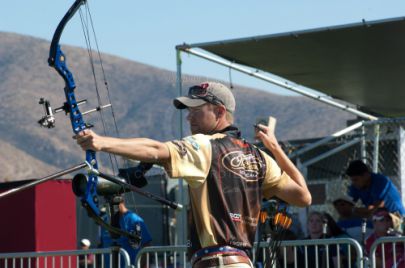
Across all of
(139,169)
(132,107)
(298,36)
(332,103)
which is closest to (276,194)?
(139,169)

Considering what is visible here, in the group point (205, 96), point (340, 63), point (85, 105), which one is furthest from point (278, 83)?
point (85, 105)

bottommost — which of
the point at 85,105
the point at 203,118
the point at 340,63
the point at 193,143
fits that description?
the point at 193,143

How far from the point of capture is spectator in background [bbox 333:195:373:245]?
1285cm

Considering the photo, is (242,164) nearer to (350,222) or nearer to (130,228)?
(130,228)

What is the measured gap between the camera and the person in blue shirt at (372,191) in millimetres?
13102

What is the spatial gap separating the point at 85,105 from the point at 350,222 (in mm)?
114040

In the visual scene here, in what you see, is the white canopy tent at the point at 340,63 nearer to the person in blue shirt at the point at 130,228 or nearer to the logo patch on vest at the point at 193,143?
the person in blue shirt at the point at 130,228

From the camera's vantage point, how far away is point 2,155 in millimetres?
123125

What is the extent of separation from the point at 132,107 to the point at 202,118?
556 feet

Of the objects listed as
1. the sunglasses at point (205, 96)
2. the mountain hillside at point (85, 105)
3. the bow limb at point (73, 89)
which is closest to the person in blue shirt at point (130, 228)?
the bow limb at point (73, 89)

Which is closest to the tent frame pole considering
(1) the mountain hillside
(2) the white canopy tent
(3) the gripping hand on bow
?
(2) the white canopy tent

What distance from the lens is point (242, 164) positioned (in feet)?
22.3

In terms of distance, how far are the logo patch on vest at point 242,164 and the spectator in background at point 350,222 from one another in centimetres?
540

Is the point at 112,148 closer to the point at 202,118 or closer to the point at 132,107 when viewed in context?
the point at 202,118
